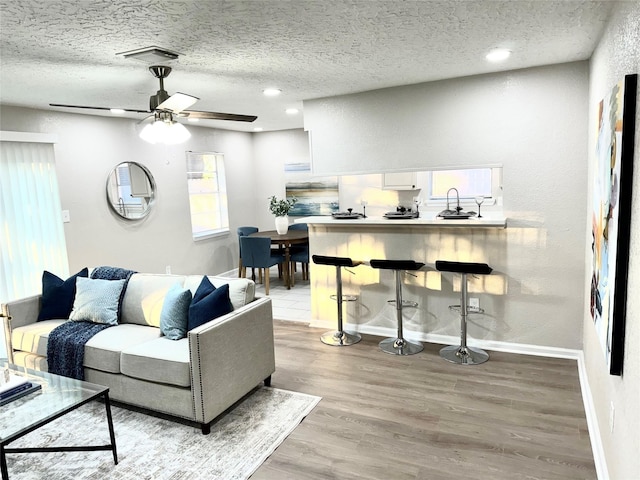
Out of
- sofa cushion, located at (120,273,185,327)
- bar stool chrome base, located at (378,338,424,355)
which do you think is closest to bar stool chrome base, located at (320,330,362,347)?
bar stool chrome base, located at (378,338,424,355)

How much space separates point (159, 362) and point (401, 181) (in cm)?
419

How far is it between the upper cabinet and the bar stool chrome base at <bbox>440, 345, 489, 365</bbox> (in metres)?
2.66

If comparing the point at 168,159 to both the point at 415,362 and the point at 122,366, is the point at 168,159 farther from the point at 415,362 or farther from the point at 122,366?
the point at 415,362

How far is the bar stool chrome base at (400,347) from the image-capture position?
13.3ft

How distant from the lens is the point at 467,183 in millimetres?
6293

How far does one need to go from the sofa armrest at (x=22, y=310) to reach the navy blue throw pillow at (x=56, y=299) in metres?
0.05

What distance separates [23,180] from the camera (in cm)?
442

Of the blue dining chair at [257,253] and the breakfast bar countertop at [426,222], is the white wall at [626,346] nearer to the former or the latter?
the breakfast bar countertop at [426,222]

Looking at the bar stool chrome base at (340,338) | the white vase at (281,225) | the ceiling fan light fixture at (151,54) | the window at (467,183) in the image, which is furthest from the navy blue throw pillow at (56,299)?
the window at (467,183)

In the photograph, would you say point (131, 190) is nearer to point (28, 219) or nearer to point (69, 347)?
point (28, 219)

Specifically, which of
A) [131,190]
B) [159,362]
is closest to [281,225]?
[131,190]

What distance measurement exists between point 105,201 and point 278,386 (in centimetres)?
323

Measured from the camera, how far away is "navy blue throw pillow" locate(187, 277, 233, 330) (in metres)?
3.11

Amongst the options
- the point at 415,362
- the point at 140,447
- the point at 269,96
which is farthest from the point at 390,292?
the point at 140,447
